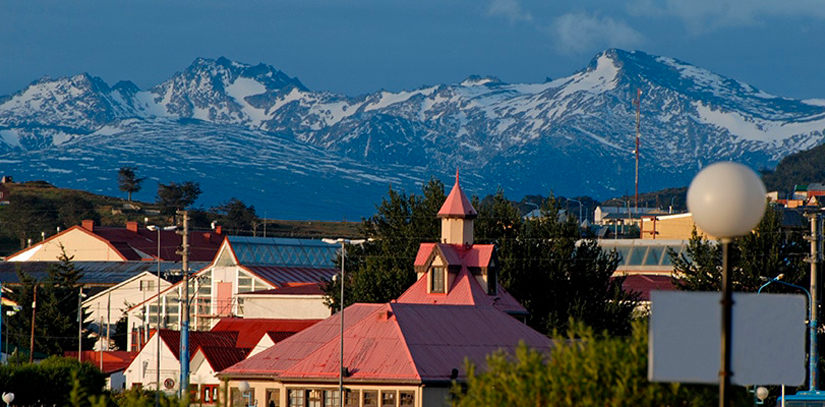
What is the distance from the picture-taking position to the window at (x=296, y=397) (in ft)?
188

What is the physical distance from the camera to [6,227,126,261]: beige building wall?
164 m

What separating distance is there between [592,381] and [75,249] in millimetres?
156837

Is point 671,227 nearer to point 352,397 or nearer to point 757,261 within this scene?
point 757,261

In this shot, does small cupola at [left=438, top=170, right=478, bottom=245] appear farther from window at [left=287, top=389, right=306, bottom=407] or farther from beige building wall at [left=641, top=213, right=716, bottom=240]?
beige building wall at [left=641, top=213, right=716, bottom=240]

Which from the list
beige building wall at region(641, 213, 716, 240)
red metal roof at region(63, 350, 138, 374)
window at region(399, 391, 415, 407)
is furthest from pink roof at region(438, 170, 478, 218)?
beige building wall at region(641, 213, 716, 240)

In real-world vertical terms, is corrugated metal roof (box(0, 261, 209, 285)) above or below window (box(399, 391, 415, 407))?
above

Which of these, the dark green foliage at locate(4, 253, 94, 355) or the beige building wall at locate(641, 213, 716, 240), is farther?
the beige building wall at locate(641, 213, 716, 240)

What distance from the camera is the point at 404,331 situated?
59.2 m

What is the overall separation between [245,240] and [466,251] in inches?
1725

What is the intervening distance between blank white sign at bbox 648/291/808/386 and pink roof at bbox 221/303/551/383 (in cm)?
4144

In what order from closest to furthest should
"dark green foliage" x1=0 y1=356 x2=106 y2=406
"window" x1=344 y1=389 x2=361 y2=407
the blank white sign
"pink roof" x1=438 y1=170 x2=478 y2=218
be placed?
the blank white sign, "dark green foliage" x1=0 y1=356 x2=106 y2=406, "window" x1=344 y1=389 x2=361 y2=407, "pink roof" x1=438 y1=170 x2=478 y2=218

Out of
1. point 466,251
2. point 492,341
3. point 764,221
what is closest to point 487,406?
point 492,341

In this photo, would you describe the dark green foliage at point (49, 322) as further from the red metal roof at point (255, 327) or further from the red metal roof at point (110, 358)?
the red metal roof at point (255, 327)

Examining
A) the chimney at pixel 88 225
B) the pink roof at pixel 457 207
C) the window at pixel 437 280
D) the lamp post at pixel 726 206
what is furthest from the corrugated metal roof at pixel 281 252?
the lamp post at pixel 726 206
